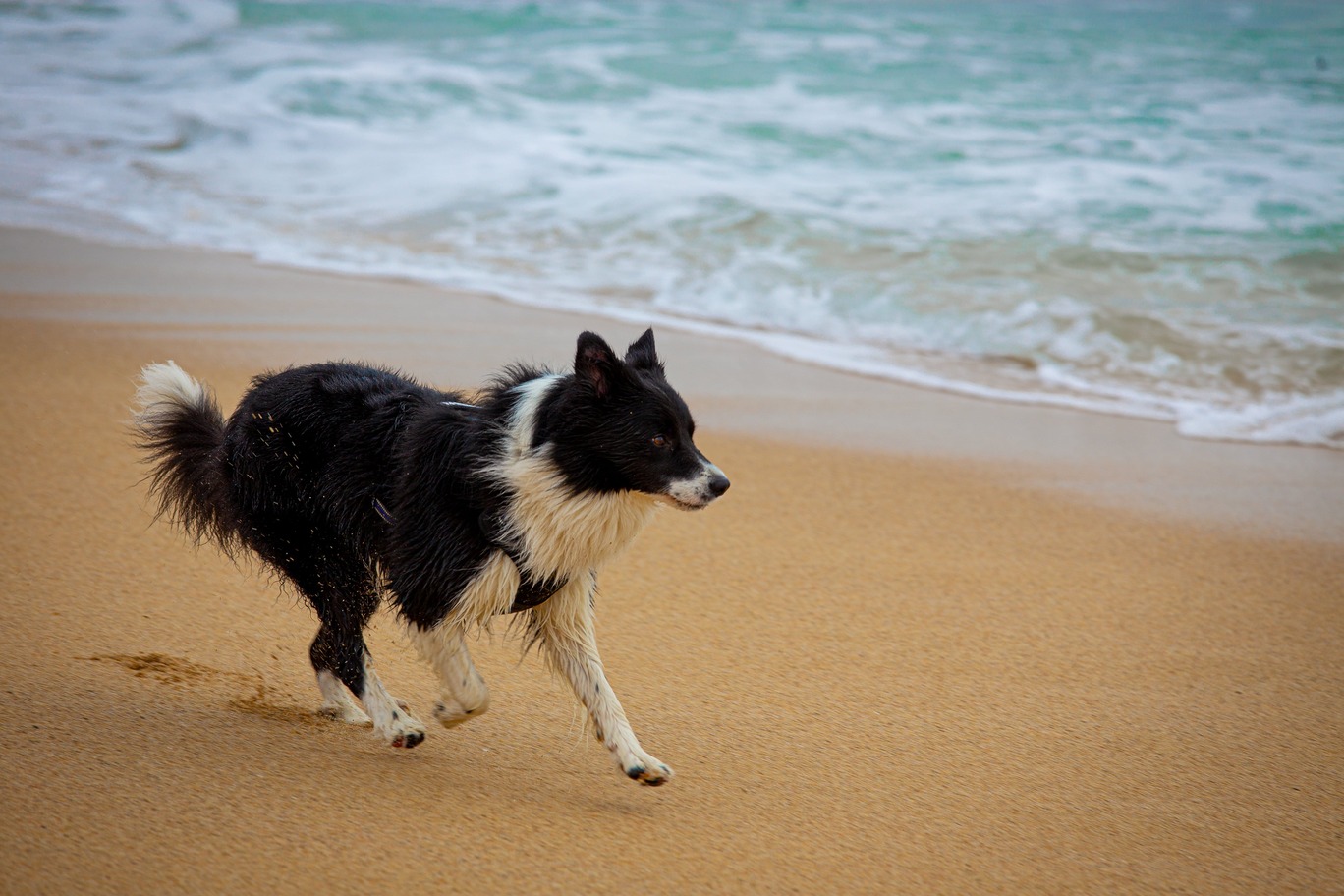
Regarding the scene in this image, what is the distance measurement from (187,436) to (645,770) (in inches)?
73.8

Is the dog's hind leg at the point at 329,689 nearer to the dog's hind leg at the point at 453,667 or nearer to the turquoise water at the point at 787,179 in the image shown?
the dog's hind leg at the point at 453,667

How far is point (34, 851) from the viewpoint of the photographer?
257 centimetres

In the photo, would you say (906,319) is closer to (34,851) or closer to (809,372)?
(809,372)

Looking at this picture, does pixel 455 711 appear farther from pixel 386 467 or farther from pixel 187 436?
pixel 187 436

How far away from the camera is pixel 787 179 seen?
1421 centimetres

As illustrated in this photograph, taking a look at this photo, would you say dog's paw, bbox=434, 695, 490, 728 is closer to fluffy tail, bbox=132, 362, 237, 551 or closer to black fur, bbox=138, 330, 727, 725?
black fur, bbox=138, 330, 727, 725

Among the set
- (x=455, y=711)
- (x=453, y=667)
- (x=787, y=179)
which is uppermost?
(x=787, y=179)

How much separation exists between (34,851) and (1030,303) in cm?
856

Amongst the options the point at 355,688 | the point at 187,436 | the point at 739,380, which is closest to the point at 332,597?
the point at 355,688

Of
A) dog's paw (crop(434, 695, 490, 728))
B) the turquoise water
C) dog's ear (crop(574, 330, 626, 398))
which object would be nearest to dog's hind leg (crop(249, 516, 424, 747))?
dog's paw (crop(434, 695, 490, 728))

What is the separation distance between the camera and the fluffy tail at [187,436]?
145 inches

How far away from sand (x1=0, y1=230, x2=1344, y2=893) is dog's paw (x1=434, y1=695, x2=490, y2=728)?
0.17 meters

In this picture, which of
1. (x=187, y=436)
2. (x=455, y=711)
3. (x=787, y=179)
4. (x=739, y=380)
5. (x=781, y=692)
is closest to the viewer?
(x=455, y=711)

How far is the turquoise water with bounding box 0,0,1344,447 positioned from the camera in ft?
29.8
